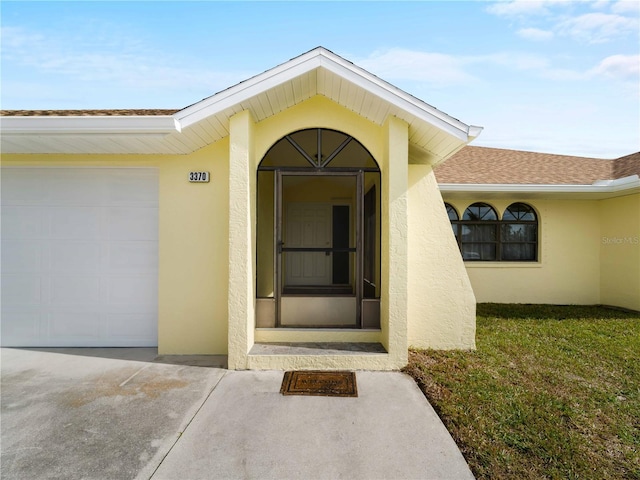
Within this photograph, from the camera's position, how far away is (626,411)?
340 cm

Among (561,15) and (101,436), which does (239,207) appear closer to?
(101,436)

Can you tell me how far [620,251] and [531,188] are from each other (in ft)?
10.1

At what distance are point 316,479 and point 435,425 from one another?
4.53 feet

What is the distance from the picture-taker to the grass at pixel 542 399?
2.61m

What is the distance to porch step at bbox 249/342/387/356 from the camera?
4.48 meters

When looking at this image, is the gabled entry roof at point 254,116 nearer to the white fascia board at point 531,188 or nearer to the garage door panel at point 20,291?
the garage door panel at point 20,291

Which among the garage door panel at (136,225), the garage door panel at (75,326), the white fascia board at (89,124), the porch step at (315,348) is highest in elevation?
the white fascia board at (89,124)

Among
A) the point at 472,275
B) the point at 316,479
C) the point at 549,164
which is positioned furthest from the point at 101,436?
the point at 549,164

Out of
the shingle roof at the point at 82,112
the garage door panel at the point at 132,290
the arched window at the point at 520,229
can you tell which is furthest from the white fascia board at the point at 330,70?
the arched window at the point at 520,229

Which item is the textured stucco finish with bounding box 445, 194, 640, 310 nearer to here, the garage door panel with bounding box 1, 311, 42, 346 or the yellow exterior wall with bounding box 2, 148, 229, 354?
the yellow exterior wall with bounding box 2, 148, 229, 354

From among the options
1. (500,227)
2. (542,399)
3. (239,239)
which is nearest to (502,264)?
(500,227)

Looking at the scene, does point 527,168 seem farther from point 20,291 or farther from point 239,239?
point 20,291

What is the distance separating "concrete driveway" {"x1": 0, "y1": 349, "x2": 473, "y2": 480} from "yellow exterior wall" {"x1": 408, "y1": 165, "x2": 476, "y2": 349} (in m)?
1.27

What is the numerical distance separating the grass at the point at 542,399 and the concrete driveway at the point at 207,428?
0.27 metres
